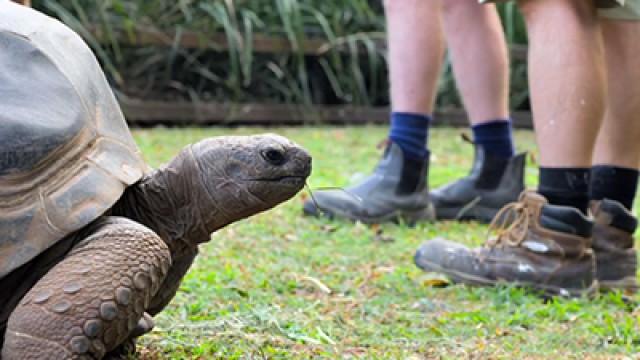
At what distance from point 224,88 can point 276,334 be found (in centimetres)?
556

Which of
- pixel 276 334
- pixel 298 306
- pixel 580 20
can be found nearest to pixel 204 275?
pixel 298 306

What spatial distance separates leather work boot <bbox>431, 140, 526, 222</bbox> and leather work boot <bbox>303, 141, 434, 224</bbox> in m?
0.24

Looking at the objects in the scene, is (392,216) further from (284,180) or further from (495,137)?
(284,180)

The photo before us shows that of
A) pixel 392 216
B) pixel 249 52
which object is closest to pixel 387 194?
pixel 392 216

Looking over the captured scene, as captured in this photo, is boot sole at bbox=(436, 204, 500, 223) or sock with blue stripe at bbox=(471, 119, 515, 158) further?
boot sole at bbox=(436, 204, 500, 223)

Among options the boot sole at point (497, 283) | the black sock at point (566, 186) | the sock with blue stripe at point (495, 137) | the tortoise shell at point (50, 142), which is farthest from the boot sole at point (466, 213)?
the tortoise shell at point (50, 142)

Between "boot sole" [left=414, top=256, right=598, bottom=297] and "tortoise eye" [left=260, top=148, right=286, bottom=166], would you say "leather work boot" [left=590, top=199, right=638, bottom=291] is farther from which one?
"tortoise eye" [left=260, top=148, right=286, bottom=166]

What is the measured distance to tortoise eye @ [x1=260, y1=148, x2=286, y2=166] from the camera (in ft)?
6.14

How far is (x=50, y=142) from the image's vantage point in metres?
1.67

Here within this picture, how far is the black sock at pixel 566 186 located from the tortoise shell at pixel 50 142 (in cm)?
127

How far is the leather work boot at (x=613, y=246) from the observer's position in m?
3.00

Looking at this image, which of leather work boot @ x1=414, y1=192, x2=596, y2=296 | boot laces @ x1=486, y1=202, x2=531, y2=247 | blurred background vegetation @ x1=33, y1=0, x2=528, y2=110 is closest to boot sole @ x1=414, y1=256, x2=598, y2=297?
leather work boot @ x1=414, y1=192, x2=596, y2=296

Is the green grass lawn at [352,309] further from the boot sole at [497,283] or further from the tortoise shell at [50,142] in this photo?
the tortoise shell at [50,142]

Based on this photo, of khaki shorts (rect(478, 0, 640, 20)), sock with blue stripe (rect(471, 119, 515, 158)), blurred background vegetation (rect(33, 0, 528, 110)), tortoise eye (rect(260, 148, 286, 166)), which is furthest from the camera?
blurred background vegetation (rect(33, 0, 528, 110))
